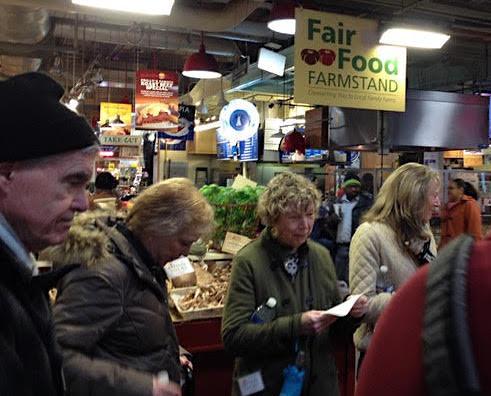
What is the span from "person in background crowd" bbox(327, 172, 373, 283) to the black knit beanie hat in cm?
729

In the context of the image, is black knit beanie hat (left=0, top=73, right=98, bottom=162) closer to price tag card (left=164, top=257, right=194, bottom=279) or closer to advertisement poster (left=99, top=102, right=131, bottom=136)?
price tag card (left=164, top=257, right=194, bottom=279)

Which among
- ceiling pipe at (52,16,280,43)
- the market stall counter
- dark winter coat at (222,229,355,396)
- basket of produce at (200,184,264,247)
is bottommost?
the market stall counter

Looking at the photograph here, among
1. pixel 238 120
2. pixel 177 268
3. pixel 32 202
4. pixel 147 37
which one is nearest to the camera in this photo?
pixel 32 202

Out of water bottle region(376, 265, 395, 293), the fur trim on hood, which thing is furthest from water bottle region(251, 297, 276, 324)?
the fur trim on hood

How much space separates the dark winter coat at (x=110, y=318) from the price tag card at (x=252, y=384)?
1.79 ft

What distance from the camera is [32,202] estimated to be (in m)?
1.21

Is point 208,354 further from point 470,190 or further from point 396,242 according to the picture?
point 470,190

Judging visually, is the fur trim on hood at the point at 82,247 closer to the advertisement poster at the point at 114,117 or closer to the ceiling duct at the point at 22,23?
the ceiling duct at the point at 22,23

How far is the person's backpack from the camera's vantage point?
65cm

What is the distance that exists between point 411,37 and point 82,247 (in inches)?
202

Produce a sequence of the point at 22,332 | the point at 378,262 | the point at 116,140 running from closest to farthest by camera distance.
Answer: the point at 22,332 → the point at 378,262 → the point at 116,140

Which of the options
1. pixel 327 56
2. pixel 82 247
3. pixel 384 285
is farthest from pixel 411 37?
pixel 82 247

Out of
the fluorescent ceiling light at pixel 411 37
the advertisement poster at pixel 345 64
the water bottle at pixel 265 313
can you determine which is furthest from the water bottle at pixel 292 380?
the fluorescent ceiling light at pixel 411 37

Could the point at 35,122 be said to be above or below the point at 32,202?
above
